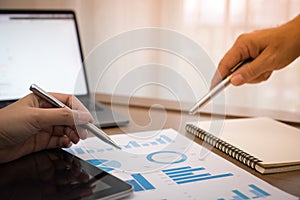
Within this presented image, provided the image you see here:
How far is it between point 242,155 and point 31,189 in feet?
1.11

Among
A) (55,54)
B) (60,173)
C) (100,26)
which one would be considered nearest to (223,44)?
(100,26)

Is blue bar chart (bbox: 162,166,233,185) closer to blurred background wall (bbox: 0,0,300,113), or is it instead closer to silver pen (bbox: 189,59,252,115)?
silver pen (bbox: 189,59,252,115)

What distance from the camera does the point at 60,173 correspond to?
0.62 metres

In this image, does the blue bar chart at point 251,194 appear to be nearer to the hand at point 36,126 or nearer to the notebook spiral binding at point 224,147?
the notebook spiral binding at point 224,147

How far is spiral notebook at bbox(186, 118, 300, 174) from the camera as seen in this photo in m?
0.67

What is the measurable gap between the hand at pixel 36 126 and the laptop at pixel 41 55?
0.90 ft

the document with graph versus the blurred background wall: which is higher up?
the blurred background wall

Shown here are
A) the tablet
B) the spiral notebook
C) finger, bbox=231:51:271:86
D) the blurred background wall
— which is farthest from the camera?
the blurred background wall

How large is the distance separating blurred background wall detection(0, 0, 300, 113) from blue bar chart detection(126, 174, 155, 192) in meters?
0.84

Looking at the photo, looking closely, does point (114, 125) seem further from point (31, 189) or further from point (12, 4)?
point (12, 4)

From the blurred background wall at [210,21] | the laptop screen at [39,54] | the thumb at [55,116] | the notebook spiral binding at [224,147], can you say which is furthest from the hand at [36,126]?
the blurred background wall at [210,21]

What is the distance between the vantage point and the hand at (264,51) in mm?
830

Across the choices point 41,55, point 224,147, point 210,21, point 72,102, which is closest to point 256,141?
point 224,147

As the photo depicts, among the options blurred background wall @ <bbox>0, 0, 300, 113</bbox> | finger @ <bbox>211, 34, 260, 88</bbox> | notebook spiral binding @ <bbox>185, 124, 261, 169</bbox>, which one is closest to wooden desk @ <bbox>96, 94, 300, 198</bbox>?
notebook spiral binding @ <bbox>185, 124, 261, 169</bbox>
